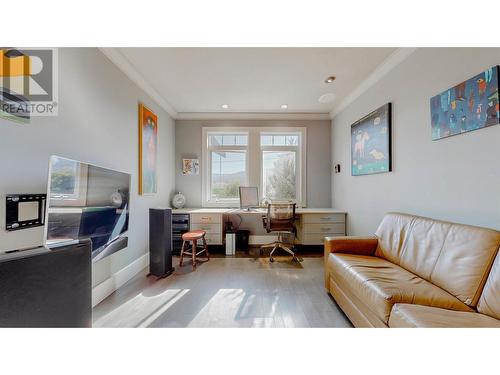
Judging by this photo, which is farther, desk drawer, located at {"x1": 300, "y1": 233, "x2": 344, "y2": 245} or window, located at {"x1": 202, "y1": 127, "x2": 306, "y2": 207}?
window, located at {"x1": 202, "y1": 127, "x2": 306, "y2": 207}

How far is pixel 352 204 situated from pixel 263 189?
164 centimetres

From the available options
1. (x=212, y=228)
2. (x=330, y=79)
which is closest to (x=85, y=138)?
(x=212, y=228)

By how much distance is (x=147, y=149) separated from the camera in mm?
2693

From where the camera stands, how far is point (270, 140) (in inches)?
154

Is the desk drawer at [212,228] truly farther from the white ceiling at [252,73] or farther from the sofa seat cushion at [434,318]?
the sofa seat cushion at [434,318]

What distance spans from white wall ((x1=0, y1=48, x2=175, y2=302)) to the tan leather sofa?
230cm

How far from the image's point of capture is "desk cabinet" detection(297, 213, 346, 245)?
3229 mm

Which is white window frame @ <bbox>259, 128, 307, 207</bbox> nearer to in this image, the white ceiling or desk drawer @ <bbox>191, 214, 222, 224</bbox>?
the white ceiling

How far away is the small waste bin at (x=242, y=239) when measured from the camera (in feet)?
11.6

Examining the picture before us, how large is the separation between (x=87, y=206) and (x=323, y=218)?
3.14m

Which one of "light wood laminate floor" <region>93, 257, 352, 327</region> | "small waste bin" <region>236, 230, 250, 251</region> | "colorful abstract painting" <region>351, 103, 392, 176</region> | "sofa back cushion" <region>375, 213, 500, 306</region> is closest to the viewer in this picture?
"sofa back cushion" <region>375, 213, 500, 306</region>

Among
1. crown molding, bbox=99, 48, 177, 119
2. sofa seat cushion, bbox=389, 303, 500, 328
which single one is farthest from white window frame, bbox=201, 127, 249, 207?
sofa seat cushion, bbox=389, 303, 500, 328

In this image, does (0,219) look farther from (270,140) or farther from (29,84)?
(270,140)
